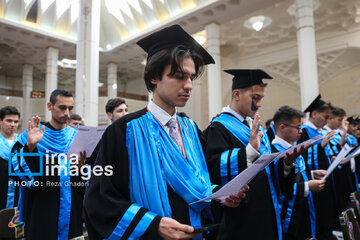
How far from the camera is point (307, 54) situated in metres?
8.27

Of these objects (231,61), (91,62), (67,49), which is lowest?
(91,62)

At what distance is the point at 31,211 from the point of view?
2.66m

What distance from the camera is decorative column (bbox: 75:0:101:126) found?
828 cm

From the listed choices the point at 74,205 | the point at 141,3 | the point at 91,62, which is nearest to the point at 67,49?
the point at 141,3

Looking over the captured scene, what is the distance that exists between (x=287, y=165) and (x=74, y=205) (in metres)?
2.12

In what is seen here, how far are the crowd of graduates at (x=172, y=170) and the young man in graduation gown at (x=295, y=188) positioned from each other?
1 centimetres

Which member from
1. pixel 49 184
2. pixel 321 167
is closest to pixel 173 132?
pixel 49 184

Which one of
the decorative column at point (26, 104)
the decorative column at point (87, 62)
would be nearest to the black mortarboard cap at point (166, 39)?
the decorative column at point (87, 62)

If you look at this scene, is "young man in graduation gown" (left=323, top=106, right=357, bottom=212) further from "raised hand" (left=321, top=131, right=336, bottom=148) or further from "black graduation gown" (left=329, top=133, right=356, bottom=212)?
"raised hand" (left=321, top=131, right=336, bottom=148)

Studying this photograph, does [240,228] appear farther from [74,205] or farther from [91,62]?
[91,62]

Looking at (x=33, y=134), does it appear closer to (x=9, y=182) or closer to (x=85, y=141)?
(x=85, y=141)

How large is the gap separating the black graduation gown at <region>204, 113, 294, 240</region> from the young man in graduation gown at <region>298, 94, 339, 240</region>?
1.57 metres

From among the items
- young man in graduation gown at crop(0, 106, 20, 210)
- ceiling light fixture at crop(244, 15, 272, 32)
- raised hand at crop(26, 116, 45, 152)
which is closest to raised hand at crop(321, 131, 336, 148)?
A: raised hand at crop(26, 116, 45, 152)

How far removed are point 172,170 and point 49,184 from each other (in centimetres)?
198
